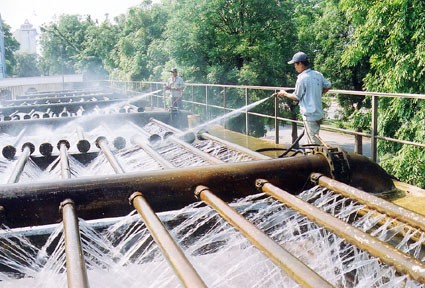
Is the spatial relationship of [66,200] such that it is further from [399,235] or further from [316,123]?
[316,123]

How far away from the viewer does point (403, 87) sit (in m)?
11.4

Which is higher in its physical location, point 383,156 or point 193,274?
point 193,274

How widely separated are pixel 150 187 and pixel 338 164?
1.54m

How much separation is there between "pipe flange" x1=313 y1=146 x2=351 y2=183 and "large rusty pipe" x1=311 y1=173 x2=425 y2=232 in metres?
0.21

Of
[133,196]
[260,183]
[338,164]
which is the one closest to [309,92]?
[338,164]

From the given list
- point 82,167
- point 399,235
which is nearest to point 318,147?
point 399,235

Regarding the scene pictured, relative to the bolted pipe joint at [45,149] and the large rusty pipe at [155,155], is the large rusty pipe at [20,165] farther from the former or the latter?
the large rusty pipe at [155,155]

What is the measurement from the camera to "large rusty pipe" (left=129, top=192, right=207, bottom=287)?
77.5 inches

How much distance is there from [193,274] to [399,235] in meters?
1.93

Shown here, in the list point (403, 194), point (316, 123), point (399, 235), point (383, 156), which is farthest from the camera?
point (383, 156)

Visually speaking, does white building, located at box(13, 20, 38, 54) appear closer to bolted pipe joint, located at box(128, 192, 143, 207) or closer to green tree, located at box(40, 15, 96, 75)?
green tree, located at box(40, 15, 96, 75)

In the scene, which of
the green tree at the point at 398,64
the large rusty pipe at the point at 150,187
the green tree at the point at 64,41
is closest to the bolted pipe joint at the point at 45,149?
the large rusty pipe at the point at 150,187

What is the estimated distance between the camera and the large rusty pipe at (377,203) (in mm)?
2646

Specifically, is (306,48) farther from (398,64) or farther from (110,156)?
(110,156)
